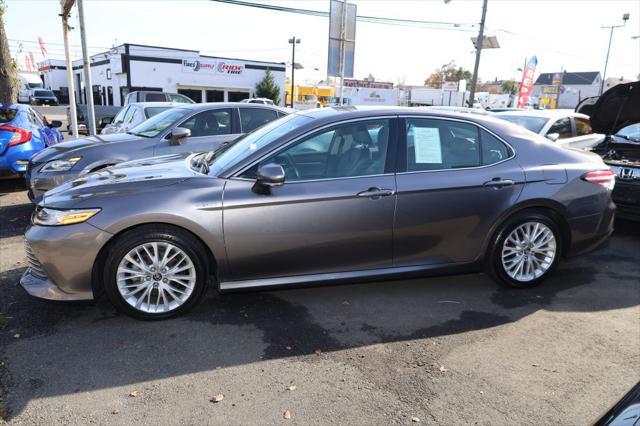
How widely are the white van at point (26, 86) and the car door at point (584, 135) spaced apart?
108ft

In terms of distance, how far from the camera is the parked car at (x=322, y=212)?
350 cm

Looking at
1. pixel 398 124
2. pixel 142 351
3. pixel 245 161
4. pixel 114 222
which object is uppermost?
pixel 398 124

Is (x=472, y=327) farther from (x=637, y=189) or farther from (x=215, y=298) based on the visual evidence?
(x=637, y=189)

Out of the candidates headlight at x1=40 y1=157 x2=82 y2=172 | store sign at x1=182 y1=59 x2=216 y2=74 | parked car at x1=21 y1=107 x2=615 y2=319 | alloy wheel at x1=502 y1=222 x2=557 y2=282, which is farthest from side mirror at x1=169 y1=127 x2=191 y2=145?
store sign at x1=182 y1=59 x2=216 y2=74

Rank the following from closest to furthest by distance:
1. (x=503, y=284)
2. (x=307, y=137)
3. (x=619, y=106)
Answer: (x=307, y=137) < (x=503, y=284) < (x=619, y=106)

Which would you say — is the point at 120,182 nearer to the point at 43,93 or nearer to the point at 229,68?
the point at 229,68

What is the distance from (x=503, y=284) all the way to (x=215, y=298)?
2701 mm

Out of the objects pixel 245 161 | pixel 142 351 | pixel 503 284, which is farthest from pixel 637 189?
pixel 142 351

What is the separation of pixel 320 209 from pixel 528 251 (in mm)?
2109

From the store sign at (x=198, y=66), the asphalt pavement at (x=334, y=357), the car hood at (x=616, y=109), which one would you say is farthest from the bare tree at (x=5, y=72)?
the store sign at (x=198, y=66)

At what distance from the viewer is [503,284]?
4.48m

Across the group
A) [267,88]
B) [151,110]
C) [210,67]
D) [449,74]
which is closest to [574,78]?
[449,74]

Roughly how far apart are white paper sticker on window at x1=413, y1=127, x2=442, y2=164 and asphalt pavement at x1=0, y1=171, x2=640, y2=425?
1.28 metres

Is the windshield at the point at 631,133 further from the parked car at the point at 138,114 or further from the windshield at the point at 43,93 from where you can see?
the windshield at the point at 43,93
